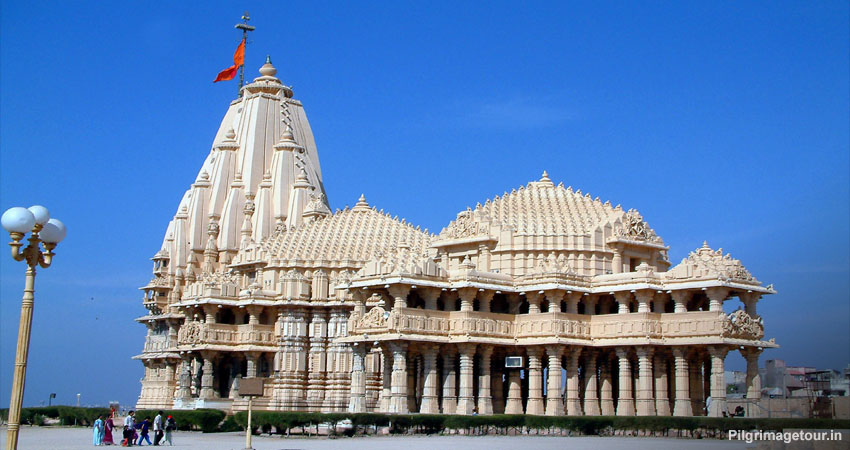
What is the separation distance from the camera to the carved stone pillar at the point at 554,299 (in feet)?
181

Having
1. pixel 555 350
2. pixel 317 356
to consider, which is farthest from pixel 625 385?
pixel 317 356

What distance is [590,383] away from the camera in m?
56.2

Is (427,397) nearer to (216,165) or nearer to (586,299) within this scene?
(586,299)

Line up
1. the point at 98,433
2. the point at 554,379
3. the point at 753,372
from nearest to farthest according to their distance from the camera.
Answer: the point at 98,433 < the point at 753,372 < the point at 554,379

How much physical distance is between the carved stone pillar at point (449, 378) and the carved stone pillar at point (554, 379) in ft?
15.3

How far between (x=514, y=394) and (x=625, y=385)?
576cm

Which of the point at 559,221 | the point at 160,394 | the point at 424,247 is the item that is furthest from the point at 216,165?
the point at 559,221

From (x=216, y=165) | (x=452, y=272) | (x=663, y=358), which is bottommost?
(x=663, y=358)

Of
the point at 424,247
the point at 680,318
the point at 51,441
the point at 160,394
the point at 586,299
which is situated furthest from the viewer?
the point at 160,394

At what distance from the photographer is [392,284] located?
54.2 metres

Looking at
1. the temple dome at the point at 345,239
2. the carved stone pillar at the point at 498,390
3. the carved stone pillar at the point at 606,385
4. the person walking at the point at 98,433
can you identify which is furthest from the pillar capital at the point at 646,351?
the person walking at the point at 98,433

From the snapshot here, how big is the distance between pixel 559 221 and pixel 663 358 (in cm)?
932

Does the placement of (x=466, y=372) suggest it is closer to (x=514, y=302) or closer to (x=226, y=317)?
(x=514, y=302)

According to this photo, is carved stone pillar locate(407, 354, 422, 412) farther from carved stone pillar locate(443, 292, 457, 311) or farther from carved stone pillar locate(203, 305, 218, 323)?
carved stone pillar locate(203, 305, 218, 323)
